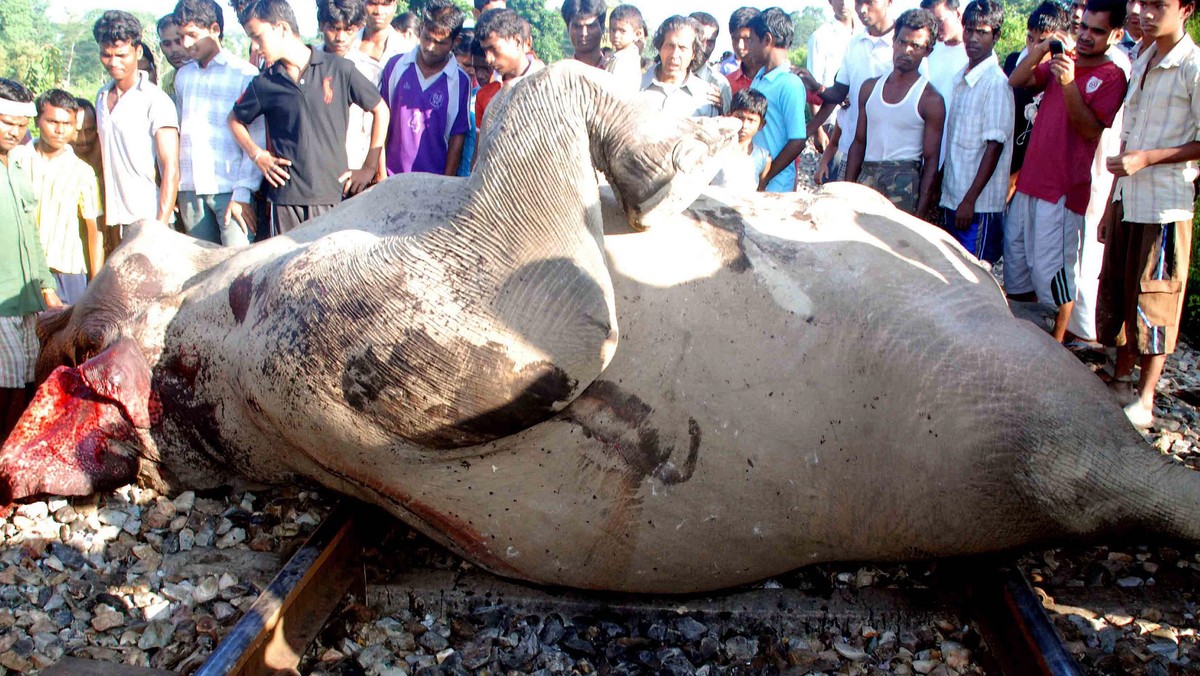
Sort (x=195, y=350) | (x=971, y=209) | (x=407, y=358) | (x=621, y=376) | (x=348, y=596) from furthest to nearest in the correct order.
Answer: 1. (x=971, y=209)
2. (x=195, y=350)
3. (x=348, y=596)
4. (x=621, y=376)
5. (x=407, y=358)

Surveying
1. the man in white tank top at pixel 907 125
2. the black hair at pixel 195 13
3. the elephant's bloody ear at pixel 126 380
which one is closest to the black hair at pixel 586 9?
the man in white tank top at pixel 907 125

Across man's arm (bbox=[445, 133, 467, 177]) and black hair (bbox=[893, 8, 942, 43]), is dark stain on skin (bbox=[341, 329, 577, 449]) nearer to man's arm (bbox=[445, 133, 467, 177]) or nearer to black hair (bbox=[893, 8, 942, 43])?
man's arm (bbox=[445, 133, 467, 177])

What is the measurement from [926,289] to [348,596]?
6.36ft

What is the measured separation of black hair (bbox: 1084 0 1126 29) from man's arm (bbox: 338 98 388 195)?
3.62m

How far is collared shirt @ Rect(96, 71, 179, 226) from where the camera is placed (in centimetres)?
525

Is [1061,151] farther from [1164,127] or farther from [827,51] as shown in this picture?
[827,51]

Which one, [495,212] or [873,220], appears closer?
[495,212]

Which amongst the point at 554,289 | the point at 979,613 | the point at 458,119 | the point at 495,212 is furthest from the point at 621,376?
the point at 458,119

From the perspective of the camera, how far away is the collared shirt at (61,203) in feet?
16.0

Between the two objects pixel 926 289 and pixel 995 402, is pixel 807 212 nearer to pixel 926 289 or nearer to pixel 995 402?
pixel 926 289

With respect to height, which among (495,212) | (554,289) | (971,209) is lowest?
(971,209)

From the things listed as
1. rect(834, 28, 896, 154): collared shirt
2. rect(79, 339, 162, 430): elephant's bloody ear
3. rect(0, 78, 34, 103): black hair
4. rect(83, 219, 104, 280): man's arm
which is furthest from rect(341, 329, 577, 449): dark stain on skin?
rect(834, 28, 896, 154): collared shirt

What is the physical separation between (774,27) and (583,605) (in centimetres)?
427

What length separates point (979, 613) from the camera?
2619mm
